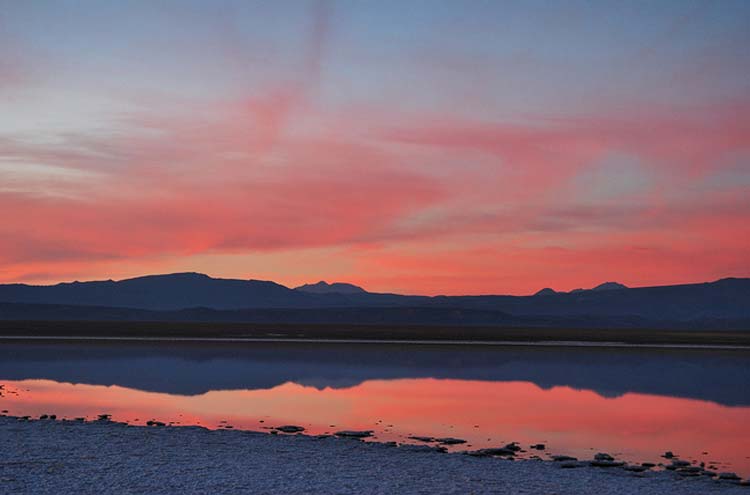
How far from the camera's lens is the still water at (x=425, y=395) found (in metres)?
21.7

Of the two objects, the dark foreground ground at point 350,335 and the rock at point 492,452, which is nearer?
the rock at point 492,452

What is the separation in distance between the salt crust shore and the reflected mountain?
12.2 meters

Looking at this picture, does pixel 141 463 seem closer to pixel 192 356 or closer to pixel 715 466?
pixel 715 466

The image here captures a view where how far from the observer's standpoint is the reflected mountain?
3338 cm

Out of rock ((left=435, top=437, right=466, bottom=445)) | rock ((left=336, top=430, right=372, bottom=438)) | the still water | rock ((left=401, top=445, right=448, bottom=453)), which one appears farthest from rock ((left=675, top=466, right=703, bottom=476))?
rock ((left=336, top=430, right=372, bottom=438))

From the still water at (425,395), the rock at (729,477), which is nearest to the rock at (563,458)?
the still water at (425,395)

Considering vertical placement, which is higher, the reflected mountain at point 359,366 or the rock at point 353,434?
the reflected mountain at point 359,366

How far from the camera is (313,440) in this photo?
63.1ft

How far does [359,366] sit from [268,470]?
25954mm

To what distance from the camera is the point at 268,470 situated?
15.5 m

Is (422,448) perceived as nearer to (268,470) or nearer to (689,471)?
(268,470)

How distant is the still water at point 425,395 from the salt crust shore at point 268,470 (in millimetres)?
2532

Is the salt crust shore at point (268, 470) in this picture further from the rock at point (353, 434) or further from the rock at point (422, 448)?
the rock at point (353, 434)

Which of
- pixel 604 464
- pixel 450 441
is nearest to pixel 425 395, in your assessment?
pixel 450 441
